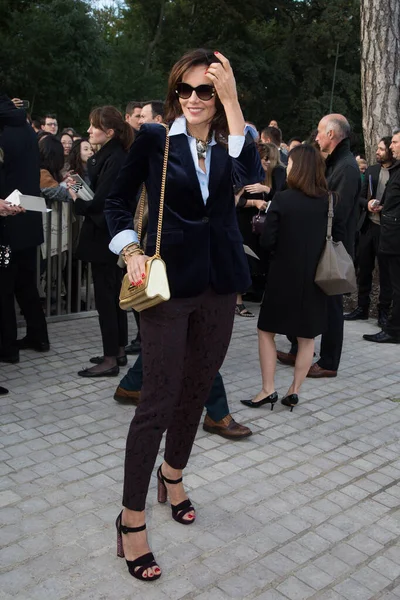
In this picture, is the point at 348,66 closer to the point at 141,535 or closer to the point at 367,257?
the point at 367,257

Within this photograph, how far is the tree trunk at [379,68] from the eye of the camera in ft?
32.9

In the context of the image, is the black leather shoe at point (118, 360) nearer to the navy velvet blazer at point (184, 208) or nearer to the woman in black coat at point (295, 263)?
the woman in black coat at point (295, 263)

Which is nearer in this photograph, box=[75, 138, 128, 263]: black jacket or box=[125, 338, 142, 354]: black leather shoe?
box=[75, 138, 128, 263]: black jacket

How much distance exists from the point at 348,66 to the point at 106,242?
36.6 m

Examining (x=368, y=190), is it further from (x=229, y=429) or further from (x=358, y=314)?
(x=229, y=429)

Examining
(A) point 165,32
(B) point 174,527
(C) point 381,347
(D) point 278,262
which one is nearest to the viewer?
(B) point 174,527

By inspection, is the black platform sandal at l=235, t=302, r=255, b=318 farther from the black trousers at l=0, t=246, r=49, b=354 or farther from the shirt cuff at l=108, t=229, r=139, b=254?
the shirt cuff at l=108, t=229, r=139, b=254

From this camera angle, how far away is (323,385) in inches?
225

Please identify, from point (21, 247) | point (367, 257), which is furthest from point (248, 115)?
point (21, 247)

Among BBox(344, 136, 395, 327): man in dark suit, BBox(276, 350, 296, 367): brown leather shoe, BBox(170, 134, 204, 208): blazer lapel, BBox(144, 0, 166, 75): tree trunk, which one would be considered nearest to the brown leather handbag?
BBox(276, 350, 296, 367): brown leather shoe

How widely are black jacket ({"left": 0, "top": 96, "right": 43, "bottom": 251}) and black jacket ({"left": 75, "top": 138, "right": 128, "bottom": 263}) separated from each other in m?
0.42

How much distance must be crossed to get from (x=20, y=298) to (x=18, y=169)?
1.15 metres

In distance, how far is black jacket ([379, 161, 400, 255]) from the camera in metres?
7.18

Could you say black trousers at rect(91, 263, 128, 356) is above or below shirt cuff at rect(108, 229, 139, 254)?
below
